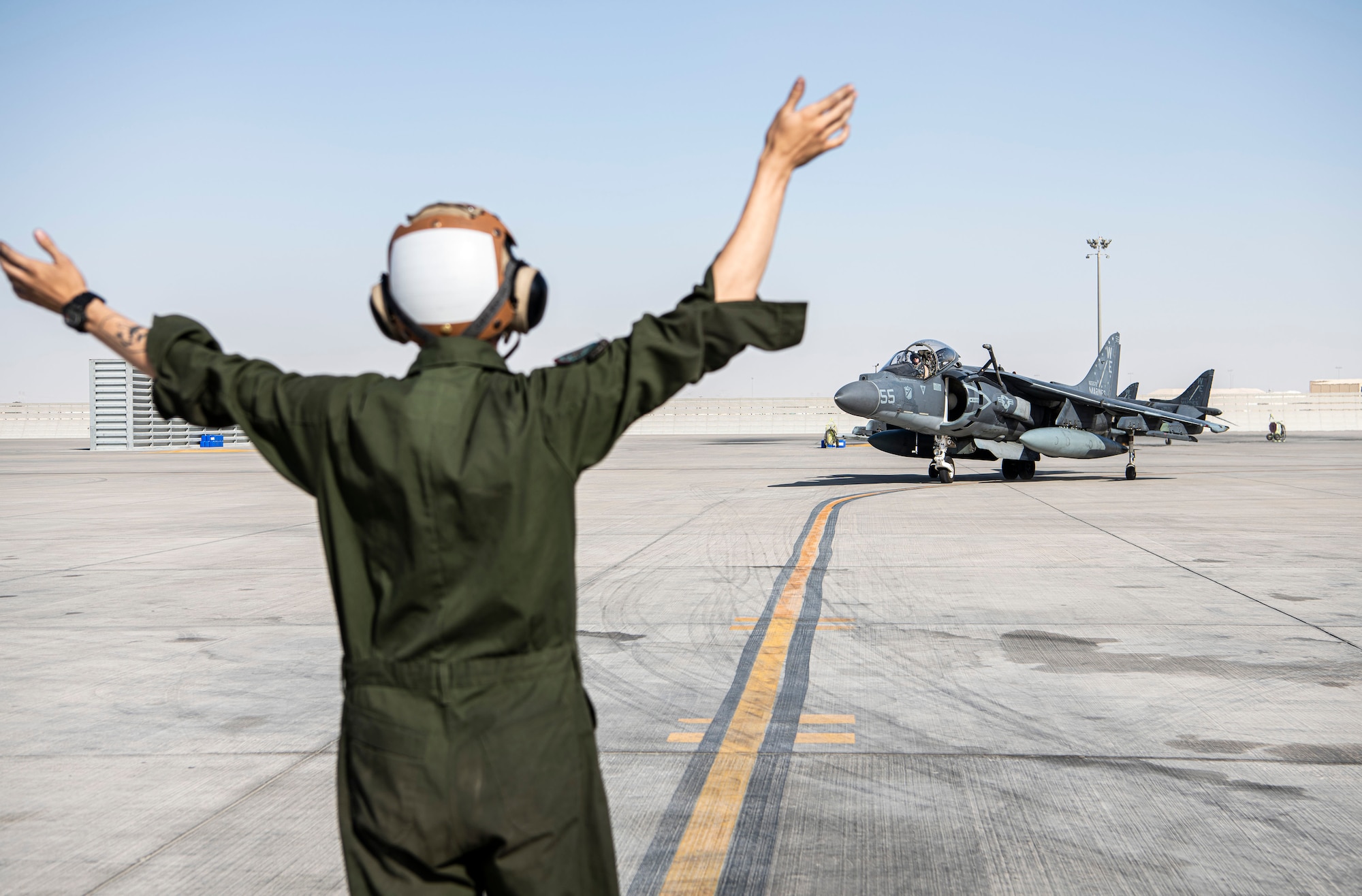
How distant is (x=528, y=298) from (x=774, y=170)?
0.54 metres

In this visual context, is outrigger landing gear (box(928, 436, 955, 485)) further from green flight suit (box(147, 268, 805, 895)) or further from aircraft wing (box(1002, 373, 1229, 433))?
green flight suit (box(147, 268, 805, 895))

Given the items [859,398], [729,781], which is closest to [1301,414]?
[859,398]

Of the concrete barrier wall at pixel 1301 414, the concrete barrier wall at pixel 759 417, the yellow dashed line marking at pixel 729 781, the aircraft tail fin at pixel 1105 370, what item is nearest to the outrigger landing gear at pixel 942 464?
the aircraft tail fin at pixel 1105 370

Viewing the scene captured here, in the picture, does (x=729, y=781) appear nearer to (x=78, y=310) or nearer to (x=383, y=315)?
(x=383, y=315)

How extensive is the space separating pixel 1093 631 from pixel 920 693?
7.79 ft

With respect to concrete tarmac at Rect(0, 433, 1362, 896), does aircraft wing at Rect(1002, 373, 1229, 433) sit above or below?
above

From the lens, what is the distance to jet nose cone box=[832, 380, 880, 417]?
865 inches

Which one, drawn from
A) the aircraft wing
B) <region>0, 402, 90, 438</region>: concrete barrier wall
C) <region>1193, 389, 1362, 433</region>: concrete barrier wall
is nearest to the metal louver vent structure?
<region>0, 402, 90, 438</region>: concrete barrier wall

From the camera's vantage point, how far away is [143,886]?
12.5ft

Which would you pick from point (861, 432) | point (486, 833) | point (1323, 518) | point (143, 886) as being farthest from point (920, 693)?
point (861, 432)

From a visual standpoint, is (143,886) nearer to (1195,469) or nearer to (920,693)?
(920,693)

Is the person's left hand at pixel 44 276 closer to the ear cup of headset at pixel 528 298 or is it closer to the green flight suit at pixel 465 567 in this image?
the green flight suit at pixel 465 567

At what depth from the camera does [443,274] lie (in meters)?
2.05

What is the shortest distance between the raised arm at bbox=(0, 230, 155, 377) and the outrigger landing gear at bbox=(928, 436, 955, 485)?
23.2 m
